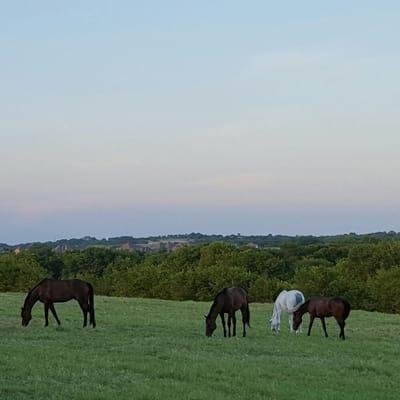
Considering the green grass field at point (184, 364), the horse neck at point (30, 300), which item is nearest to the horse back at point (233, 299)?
the green grass field at point (184, 364)

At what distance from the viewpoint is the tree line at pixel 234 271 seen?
56.3 metres

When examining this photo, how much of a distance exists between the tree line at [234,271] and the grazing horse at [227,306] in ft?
113

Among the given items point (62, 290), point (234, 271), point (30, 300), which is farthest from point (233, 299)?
point (234, 271)

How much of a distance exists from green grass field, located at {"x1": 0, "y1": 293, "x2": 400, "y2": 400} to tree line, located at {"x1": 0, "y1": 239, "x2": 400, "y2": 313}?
3407cm

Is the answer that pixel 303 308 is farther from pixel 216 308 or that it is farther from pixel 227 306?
pixel 216 308

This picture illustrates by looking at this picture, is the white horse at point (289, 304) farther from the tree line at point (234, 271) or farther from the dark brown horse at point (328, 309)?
the tree line at point (234, 271)

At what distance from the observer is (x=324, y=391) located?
480 inches

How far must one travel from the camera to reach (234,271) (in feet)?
211

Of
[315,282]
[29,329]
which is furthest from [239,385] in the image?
[315,282]

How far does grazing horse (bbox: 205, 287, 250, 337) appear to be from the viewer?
2080 cm

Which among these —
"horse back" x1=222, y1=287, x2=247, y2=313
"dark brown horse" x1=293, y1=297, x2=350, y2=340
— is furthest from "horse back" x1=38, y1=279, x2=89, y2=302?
"dark brown horse" x1=293, y1=297, x2=350, y2=340

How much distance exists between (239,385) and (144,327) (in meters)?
10.6

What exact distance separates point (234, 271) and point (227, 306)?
1708 inches

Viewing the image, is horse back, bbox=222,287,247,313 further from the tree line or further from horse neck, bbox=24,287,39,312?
the tree line
